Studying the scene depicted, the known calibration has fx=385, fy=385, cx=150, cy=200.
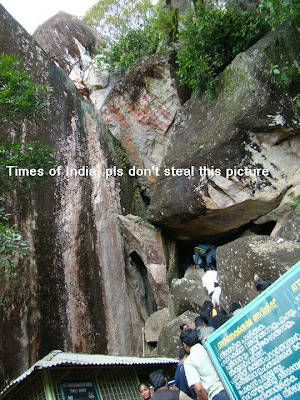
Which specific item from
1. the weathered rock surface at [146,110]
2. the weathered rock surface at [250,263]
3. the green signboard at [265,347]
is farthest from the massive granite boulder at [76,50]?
the green signboard at [265,347]

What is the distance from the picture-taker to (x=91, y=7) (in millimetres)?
23453

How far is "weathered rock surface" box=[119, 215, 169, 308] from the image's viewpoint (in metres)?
10.8

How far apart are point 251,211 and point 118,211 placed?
4.23 meters

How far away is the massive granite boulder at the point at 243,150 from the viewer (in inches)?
364

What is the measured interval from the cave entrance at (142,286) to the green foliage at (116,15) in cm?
1422

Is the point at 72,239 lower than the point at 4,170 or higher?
lower

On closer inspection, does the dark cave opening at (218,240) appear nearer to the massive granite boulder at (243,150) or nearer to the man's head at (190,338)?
the massive granite boulder at (243,150)

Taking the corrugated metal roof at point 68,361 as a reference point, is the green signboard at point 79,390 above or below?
below

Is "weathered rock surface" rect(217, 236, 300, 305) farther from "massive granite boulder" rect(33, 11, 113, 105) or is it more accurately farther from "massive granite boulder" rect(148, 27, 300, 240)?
"massive granite boulder" rect(33, 11, 113, 105)

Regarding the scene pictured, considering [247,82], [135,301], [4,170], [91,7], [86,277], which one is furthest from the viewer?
[91,7]

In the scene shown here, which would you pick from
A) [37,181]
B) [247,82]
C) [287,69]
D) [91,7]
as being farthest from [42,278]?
[91,7]

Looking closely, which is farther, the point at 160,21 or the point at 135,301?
the point at 160,21

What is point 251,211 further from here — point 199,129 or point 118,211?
point 118,211

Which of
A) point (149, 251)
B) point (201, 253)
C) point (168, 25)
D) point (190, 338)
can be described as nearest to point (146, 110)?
point (168, 25)
